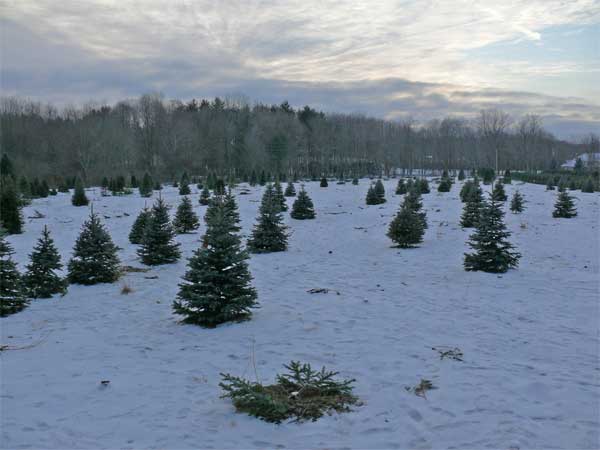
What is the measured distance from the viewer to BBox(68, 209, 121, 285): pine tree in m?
11.1

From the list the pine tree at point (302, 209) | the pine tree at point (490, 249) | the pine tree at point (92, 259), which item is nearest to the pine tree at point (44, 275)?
the pine tree at point (92, 259)

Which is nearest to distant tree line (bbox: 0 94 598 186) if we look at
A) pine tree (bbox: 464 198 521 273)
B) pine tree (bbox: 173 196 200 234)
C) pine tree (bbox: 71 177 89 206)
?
pine tree (bbox: 71 177 89 206)

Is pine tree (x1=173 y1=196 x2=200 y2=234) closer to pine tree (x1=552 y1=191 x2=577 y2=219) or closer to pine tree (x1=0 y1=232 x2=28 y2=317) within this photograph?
pine tree (x1=0 y1=232 x2=28 y2=317)

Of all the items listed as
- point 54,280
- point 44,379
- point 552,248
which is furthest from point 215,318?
point 552,248

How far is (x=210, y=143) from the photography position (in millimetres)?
71000

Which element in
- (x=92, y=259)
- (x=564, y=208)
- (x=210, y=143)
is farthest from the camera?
(x=210, y=143)

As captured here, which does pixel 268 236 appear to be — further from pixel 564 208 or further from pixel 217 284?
pixel 564 208

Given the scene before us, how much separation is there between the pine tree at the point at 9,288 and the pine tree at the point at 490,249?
10846 millimetres

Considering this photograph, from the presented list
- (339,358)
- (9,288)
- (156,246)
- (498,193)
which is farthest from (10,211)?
(498,193)

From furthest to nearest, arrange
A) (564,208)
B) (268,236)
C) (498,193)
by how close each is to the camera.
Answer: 1. (564,208)
2. (268,236)
3. (498,193)

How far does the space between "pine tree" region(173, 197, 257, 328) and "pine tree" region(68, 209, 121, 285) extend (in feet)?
13.6

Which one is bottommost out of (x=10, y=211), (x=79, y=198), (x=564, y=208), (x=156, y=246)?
(x=156, y=246)

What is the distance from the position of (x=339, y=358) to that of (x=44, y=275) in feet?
24.3

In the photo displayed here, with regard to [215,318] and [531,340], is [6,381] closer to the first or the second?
[215,318]
